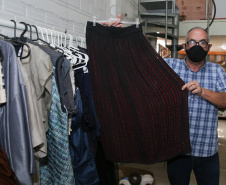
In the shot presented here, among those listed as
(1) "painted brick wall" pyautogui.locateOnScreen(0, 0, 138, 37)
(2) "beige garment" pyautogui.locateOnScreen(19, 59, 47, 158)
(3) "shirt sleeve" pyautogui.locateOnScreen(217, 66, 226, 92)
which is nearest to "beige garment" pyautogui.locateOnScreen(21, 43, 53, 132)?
(2) "beige garment" pyautogui.locateOnScreen(19, 59, 47, 158)

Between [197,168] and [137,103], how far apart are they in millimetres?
717

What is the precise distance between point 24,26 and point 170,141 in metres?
1.00

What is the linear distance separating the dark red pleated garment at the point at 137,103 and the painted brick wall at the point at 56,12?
17.9 inches

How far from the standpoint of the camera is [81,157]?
1288 millimetres

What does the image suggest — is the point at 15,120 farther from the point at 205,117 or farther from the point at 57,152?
the point at 205,117

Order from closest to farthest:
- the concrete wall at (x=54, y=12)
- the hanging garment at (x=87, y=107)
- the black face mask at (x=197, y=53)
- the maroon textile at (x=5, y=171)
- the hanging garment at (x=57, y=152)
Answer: the maroon textile at (x=5, y=171)
the hanging garment at (x=57, y=152)
the hanging garment at (x=87, y=107)
the concrete wall at (x=54, y=12)
the black face mask at (x=197, y=53)

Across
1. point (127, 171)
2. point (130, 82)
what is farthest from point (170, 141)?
point (127, 171)

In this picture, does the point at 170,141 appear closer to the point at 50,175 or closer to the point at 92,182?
the point at 92,182

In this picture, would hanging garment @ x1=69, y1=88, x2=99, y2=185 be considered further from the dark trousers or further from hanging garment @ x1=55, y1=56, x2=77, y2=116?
the dark trousers

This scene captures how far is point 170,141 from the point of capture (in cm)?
133

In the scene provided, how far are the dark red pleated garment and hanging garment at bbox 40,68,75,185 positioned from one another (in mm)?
229

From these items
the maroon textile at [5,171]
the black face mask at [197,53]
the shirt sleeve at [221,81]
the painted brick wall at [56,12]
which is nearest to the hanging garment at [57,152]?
the maroon textile at [5,171]

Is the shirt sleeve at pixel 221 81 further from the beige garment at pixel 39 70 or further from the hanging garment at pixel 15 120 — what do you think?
the hanging garment at pixel 15 120

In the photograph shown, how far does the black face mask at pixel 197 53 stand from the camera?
1.50 meters
